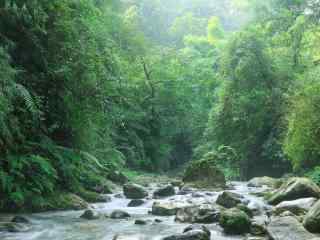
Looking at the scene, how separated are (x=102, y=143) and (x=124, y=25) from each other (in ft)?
66.6

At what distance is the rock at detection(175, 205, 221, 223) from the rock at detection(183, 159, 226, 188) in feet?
25.4

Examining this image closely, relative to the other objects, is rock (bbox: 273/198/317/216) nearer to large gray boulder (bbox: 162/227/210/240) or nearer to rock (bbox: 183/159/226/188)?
large gray boulder (bbox: 162/227/210/240)

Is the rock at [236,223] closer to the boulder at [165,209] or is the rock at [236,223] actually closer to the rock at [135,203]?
the boulder at [165,209]

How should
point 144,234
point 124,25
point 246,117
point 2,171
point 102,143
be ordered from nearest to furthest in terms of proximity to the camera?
1. point 144,234
2. point 2,171
3. point 102,143
4. point 246,117
5. point 124,25

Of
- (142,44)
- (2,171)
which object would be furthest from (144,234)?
(142,44)

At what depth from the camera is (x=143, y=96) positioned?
30.8 meters

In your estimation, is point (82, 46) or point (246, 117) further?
point (246, 117)

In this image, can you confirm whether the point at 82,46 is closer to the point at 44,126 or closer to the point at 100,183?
the point at 44,126

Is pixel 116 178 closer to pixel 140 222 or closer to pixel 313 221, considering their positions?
pixel 140 222

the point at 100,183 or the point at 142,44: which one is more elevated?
the point at 142,44

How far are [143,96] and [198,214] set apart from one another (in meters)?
21.0

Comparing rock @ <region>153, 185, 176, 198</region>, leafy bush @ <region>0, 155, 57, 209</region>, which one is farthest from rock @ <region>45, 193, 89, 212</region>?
rock @ <region>153, 185, 176, 198</region>

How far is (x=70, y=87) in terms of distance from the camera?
37.9 feet

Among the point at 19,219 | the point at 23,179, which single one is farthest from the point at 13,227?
the point at 23,179
